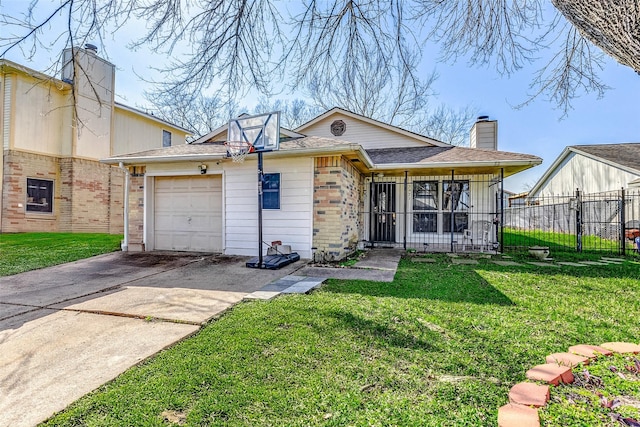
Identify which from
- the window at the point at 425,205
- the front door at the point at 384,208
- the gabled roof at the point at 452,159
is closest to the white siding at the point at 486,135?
the gabled roof at the point at 452,159

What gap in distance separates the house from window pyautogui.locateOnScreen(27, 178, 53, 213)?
698 cm

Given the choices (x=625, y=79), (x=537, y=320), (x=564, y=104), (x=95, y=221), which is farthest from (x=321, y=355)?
(x=95, y=221)

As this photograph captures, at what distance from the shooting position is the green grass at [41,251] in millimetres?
7094

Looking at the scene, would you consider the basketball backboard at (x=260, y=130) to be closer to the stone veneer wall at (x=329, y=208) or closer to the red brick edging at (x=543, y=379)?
the stone veneer wall at (x=329, y=208)

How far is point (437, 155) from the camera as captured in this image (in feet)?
34.8

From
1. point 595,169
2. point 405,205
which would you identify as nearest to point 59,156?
point 405,205

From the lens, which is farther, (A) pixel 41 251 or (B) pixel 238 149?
(A) pixel 41 251

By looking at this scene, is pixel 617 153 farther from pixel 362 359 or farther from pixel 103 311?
pixel 103 311

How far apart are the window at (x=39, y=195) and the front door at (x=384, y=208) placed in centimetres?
1329

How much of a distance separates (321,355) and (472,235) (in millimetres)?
9195

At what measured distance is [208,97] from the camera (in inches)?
190

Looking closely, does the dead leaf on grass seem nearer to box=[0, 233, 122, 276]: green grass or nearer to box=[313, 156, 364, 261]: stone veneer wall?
box=[313, 156, 364, 261]: stone veneer wall

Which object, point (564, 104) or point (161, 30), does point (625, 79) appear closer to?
point (564, 104)

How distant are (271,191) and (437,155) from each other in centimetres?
566
